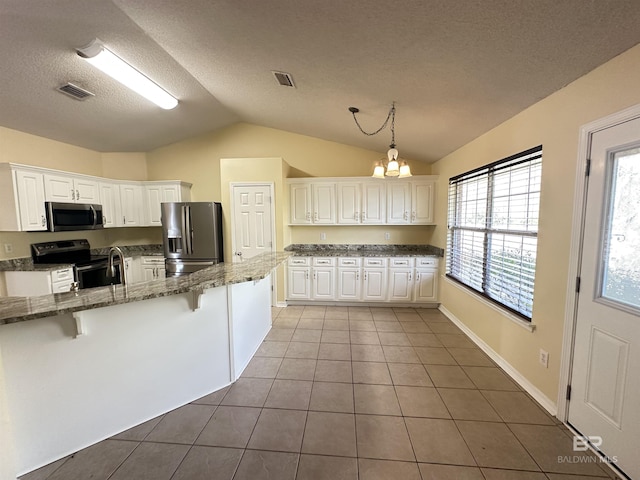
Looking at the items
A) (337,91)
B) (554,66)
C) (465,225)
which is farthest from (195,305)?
(465,225)

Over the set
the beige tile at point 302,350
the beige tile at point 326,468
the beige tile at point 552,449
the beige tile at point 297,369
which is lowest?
the beige tile at point 552,449

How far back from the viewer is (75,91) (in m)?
2.96

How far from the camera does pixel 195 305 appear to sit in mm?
2096

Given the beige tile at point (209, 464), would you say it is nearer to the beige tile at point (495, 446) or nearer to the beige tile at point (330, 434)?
the beige tile at point (330, 434)

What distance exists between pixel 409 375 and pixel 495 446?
2.71 ft

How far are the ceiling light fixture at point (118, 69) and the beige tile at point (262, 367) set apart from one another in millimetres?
3144

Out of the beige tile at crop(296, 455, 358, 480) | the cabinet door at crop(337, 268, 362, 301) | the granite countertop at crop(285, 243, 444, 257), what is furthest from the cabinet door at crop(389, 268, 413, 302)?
the beige tile at crop(296, 455, 358, 480)

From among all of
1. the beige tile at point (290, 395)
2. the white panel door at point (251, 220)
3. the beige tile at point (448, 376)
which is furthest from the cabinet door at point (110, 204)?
the beige tile at point (448, 376)

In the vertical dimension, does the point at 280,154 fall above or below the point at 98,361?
above

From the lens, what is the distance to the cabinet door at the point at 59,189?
3461 mm

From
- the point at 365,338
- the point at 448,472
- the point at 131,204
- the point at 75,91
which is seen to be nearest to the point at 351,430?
the point at 448,472

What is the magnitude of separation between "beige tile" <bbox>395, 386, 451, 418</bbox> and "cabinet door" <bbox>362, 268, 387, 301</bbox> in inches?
79.9

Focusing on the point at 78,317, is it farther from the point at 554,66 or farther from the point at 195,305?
the point at 554,66

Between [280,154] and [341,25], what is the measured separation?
321 centimetres
